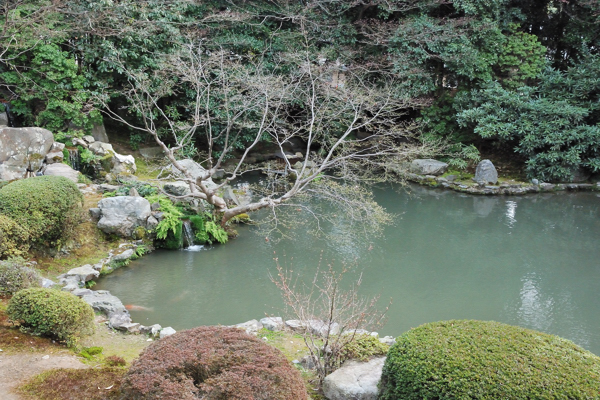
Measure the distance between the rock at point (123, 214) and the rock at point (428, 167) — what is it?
802 cm

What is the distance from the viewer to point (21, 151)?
9188 millimetres

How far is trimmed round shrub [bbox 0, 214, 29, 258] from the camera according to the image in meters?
6.36

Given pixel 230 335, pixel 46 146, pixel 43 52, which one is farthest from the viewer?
pixel 43 52

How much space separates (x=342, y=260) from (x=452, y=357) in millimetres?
5145

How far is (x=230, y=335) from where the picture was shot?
338 centimetres

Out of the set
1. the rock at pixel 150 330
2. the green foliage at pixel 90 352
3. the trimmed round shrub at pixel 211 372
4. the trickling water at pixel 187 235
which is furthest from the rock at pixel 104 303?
the trimmed round shrub at pixel 211 372

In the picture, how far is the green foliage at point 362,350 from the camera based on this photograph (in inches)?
162

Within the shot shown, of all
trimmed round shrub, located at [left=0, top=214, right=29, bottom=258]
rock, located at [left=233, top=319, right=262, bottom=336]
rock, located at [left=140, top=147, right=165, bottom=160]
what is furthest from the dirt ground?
rock, located at [left=140, top=147, right=165, bottom=160]

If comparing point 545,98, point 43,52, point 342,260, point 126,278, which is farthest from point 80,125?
point 545,98

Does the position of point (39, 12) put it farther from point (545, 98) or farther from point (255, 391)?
point (545, 98)

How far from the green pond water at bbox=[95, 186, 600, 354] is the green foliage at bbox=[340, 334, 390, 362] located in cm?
197

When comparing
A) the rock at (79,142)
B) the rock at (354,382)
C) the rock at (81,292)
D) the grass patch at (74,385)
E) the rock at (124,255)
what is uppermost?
the rock at (79,142)

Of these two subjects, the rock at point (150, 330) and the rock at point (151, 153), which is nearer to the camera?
the rock at point (150, 330)

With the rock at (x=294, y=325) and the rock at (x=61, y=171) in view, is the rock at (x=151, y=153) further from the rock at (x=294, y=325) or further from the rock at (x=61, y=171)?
the rock at (x=294, y=325)
